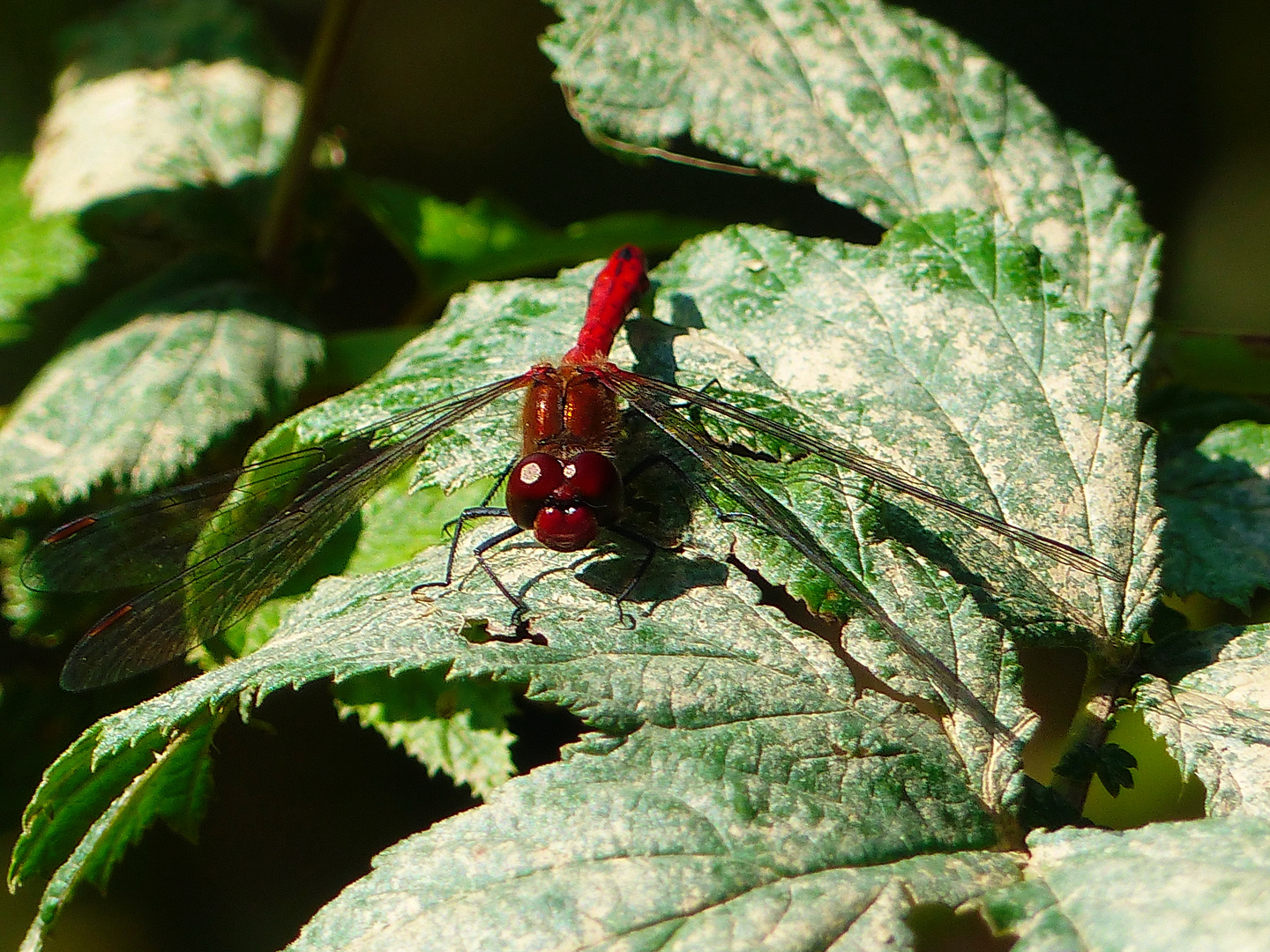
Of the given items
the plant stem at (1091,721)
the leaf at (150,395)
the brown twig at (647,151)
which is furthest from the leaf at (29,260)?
the plant stem at (1091,721)

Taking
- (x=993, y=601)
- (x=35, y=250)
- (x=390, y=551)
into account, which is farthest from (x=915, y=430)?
(x=35, y=250)

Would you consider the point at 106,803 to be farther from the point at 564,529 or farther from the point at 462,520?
the point at 564,529

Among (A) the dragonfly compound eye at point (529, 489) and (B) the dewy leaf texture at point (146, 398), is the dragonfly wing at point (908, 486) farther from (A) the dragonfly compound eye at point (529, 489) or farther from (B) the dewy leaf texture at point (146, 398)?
(B) the dewy leaf texture at point (146, 398)

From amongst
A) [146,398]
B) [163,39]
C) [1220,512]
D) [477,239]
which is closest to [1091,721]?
[1220,512]

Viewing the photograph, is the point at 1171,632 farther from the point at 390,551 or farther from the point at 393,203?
the point at 393,203

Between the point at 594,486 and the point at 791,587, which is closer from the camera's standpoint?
the point at 791,587

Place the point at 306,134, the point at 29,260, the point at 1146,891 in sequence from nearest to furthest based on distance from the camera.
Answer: the point at 1146,891, the point at 306,134, the point at 29,260
